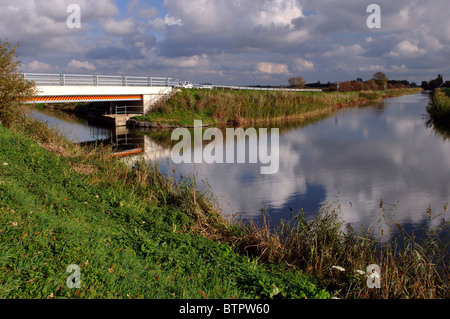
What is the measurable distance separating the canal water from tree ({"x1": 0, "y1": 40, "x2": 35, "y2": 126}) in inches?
87.9

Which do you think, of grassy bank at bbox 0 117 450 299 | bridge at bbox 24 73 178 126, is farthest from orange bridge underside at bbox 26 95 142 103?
grassy bank at bbox 0 117 450 299

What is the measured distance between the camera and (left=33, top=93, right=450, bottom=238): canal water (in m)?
10.4

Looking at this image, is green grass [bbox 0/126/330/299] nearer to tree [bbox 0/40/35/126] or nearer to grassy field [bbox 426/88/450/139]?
tree [bbox 0/40/35/126]

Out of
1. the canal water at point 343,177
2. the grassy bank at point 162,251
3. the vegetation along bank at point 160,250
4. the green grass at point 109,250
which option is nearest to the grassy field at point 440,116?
the canal water at point 343,177

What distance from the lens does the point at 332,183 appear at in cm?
1339

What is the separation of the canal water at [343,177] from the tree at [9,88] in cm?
223

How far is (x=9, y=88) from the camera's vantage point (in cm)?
1449

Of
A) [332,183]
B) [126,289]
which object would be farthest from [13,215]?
[332,183]

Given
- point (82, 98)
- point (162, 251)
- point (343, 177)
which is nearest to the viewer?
point (162, 251)

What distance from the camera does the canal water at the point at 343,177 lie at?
10.4 meters

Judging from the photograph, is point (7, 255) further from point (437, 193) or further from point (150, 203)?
point (437, 193)

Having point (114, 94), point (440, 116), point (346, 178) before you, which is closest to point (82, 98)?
point (114, 94)

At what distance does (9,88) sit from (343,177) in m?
13.1

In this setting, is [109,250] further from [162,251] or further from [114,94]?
[114,94]
